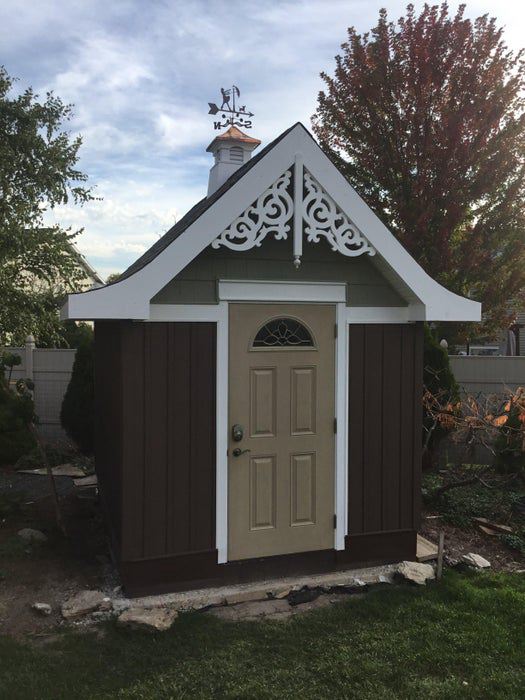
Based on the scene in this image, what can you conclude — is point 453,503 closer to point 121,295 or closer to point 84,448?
point 121,295

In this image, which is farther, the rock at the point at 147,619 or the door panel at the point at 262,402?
the door panel at the point at 262,402

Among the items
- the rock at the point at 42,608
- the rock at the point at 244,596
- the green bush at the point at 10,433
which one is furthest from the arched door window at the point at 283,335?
the green bush at the point at 10,433

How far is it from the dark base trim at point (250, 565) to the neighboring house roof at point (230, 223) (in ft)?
6.47

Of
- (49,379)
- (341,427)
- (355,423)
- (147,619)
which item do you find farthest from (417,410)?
(49,379)

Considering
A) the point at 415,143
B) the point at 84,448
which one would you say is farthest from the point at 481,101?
the point at 84,448

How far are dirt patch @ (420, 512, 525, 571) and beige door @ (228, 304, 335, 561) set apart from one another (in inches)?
55.5

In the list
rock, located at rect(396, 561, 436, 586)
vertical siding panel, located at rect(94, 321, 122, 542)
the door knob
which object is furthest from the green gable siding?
rock, located at rect(396, 561, 436, 586)

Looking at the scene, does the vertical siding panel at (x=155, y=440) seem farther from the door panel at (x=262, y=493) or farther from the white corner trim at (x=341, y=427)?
the white corner trim at (x=341, y=427)

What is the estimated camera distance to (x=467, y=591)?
4.53 metres

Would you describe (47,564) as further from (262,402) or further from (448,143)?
(448,143)

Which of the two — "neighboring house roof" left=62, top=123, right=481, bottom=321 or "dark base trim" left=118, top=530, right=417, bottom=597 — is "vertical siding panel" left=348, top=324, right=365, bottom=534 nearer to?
"dark base trim" left=118, top=530, right=417, bottom=597

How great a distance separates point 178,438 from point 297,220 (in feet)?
6.32

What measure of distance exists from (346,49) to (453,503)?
8.25 m

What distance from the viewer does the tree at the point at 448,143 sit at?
9.60 m
